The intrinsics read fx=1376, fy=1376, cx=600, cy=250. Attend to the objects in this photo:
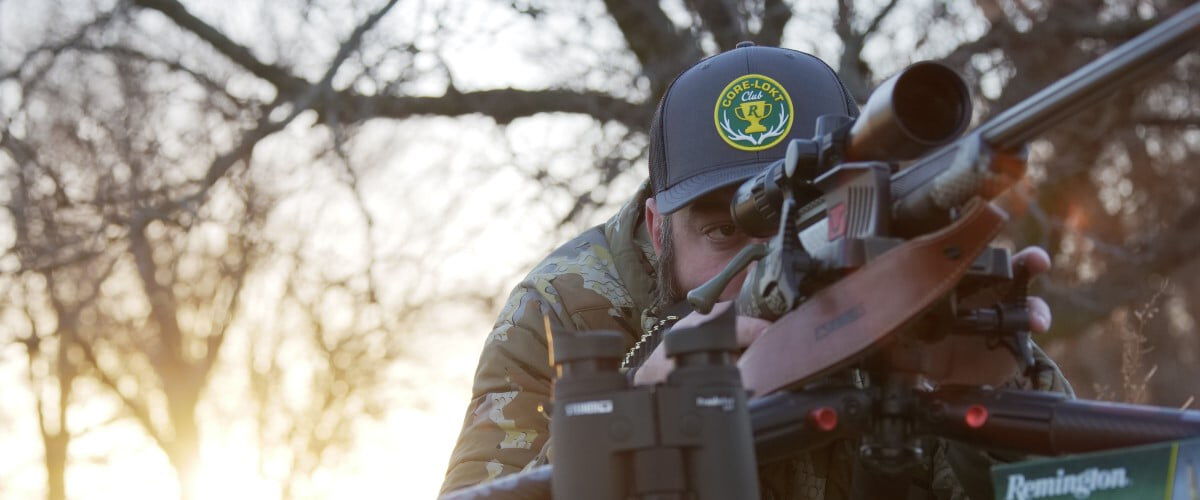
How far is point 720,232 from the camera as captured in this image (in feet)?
11.0

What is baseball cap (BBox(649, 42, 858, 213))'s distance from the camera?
127 inches

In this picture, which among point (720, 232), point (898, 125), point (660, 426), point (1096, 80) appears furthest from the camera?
point (720, 232)

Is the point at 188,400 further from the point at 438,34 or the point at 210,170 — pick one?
the point at 438,34

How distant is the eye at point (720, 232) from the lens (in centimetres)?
332

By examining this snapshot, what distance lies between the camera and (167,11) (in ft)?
31.4

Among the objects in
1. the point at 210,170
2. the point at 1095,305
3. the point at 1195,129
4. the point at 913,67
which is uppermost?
the point at 1195,129

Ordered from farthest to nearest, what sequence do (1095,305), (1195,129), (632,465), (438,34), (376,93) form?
(1195,129)
(1095,305)
(376,93)
(438,34)
(632,465)

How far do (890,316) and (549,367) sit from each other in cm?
167

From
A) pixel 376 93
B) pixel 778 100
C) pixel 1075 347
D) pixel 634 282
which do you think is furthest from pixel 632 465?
pixel 1075 347

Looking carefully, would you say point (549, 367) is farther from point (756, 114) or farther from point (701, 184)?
point (756, 114)

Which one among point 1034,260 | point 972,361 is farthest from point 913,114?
point 972,361

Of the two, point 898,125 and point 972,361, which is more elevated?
point 898,125

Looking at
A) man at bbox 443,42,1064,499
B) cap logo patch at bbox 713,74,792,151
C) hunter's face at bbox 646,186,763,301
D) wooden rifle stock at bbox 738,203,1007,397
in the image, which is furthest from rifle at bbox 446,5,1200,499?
hunter's face at bbox 646,186,763,301

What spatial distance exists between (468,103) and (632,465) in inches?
294
